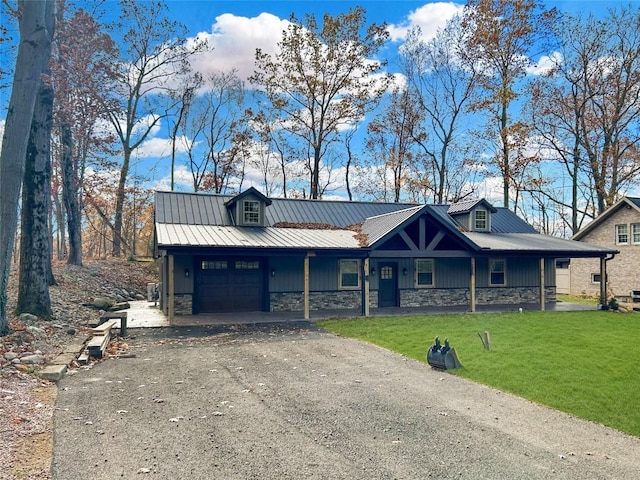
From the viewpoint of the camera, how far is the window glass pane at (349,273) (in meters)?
17.2

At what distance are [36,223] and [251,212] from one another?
7.47 m

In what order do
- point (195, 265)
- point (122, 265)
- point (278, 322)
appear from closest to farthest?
1. point (278, 322)
2. point (195, 265)
3. point (122, 265)

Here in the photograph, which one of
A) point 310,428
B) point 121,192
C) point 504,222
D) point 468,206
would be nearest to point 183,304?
point 310,428

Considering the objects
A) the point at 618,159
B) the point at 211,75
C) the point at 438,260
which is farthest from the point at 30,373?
the point at 618,159

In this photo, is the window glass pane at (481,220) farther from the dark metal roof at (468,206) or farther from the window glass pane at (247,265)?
the window glass pane at (247,265)

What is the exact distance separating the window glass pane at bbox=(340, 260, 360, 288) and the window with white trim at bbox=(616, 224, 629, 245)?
600 inches

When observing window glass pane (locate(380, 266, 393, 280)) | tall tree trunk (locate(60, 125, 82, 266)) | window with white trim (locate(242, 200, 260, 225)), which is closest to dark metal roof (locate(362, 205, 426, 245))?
window glass pane (locate(380, 266, 393, 280))

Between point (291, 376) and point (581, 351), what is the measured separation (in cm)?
644

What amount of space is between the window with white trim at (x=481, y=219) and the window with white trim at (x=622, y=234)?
825cm

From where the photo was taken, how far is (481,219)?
67.2 feet

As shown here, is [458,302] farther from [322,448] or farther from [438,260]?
[322,448]

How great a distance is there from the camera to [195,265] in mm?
15258

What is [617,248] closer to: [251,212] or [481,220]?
[481,220]

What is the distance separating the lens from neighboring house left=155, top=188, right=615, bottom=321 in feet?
49.4
